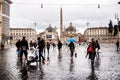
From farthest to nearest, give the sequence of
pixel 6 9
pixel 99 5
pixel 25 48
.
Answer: pixel 6 9 < pixel 99 5 < pixel 25 48

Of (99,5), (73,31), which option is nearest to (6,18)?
(99,5)

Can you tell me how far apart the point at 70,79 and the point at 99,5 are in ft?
114

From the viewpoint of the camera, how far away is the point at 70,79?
38.9 feet

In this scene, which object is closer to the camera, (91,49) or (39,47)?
(91,49)

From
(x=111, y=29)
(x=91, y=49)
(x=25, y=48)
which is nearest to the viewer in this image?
(x=91, y=49)

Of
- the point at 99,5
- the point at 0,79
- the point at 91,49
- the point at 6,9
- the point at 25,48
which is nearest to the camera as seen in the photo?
the point at 0,79

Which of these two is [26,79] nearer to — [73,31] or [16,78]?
[16,78]

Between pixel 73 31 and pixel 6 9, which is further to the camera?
pixel 73 31

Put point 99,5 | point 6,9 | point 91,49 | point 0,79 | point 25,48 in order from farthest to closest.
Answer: point 6,9, point 99,5, point 25,48, point 91,49, point 0,79

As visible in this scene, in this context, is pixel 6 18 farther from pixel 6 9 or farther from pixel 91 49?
pixel 91 49

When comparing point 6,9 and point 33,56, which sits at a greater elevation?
point 6,9

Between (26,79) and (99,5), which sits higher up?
(99,5)

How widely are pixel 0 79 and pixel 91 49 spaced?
8036 millimetres

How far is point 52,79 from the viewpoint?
1184 cm
